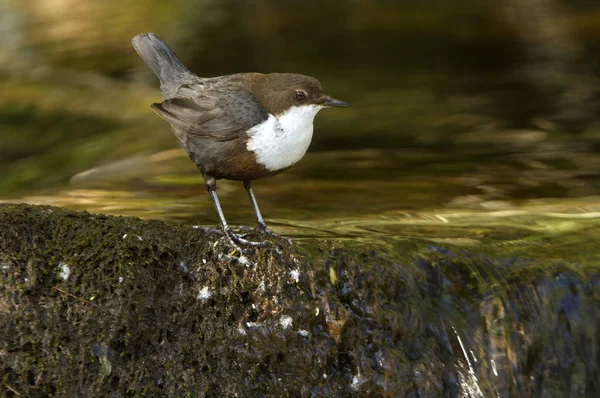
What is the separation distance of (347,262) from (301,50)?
763cm

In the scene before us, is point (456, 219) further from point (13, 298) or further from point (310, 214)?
point (13, 298)

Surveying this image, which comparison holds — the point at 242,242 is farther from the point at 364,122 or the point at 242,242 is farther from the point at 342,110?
the point at 342,110

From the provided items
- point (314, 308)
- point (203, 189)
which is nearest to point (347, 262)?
point (314, 308)

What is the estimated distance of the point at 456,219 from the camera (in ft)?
18.5

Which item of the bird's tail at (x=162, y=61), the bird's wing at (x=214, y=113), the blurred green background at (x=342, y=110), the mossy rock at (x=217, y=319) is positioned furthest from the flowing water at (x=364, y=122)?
the bird's tail at (x=162, y=61)

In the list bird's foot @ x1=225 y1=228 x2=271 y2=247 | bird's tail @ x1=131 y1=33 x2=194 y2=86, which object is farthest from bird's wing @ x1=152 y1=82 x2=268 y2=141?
bird's foot @ x1=225 y1=228 x2=271 y2=247

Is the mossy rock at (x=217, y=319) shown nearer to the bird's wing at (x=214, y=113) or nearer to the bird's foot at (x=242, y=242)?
the bird's foot at (x=242, y=242)

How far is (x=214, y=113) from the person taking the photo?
4641 mm

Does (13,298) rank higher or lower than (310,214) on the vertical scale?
higher

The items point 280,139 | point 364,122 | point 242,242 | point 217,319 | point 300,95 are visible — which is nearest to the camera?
point 217,319

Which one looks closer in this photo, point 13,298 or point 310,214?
point 13,298

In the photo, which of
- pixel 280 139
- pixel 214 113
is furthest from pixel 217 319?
pixel 214 113

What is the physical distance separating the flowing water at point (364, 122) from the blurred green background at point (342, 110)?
0.03m

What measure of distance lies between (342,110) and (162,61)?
3.96 meters
